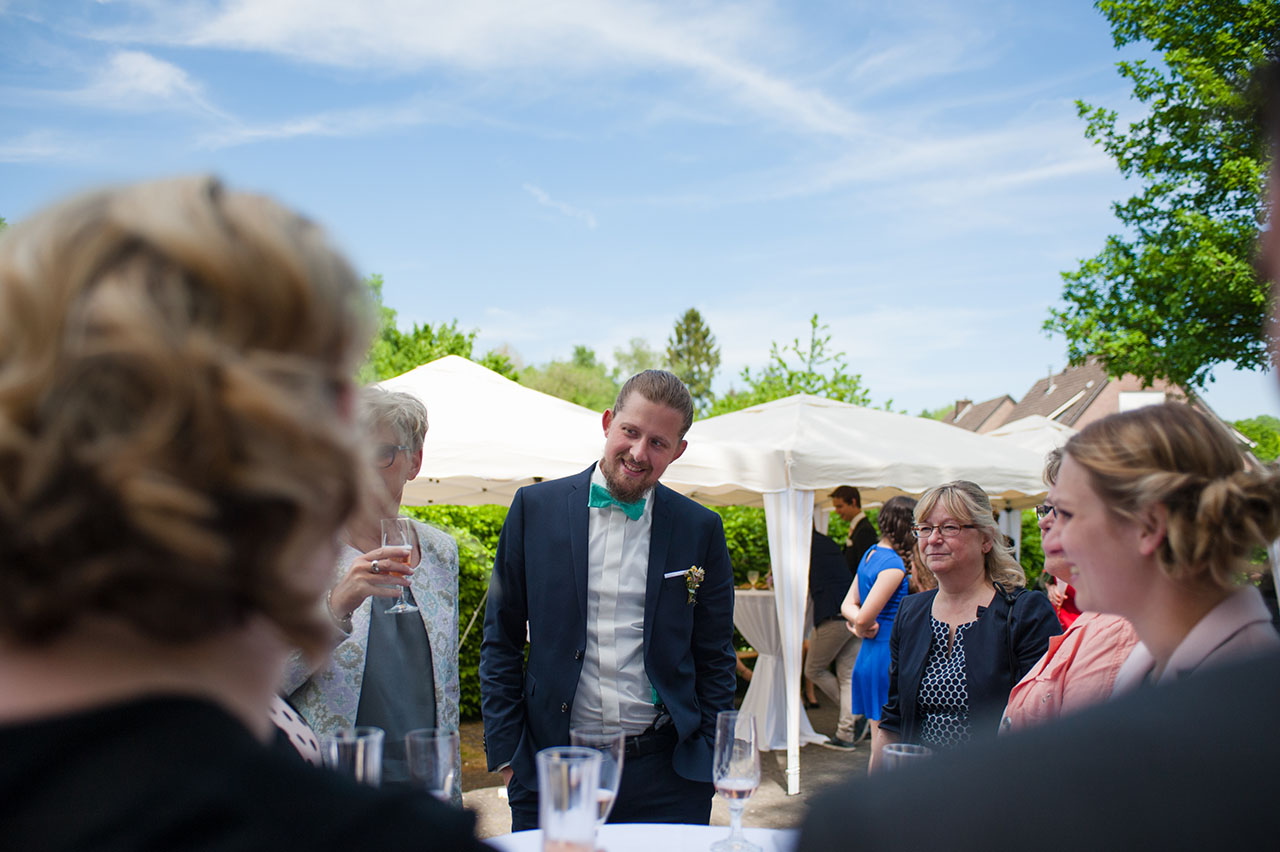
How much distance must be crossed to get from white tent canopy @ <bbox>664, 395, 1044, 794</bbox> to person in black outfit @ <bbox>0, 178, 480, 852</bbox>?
624 cm

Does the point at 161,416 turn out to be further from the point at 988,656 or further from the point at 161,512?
the point at 988,656

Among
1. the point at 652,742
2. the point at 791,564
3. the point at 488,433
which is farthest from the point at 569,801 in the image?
the point at 791,564

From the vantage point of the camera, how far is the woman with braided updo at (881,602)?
19.9ft

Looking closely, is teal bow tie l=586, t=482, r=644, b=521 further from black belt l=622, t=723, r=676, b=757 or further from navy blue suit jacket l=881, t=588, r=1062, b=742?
navy blue suit jacket l=881, t=588, r=1062, b=742

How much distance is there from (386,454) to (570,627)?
3.11 ft

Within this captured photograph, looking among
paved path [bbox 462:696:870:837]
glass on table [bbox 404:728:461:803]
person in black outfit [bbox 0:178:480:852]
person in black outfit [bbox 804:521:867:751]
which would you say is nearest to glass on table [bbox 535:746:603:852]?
glass on table [bbox 404:728:461:803]

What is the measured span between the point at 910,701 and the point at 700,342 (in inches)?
2772

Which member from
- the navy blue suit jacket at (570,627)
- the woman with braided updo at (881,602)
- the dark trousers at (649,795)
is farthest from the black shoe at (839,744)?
the dark trousers at (649,795)

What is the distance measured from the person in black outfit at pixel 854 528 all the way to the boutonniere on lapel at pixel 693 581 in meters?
5.51

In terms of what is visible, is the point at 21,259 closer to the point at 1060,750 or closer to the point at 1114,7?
the point at 1060,750

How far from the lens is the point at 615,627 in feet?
10.4

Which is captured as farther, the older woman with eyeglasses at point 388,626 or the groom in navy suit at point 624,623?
the groom in navy suit at point 624,623

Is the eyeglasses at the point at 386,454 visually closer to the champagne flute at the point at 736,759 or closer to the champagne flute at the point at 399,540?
the champagne flute at the point at 399,540

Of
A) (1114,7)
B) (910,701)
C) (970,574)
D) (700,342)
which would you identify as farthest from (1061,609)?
(700,342)
